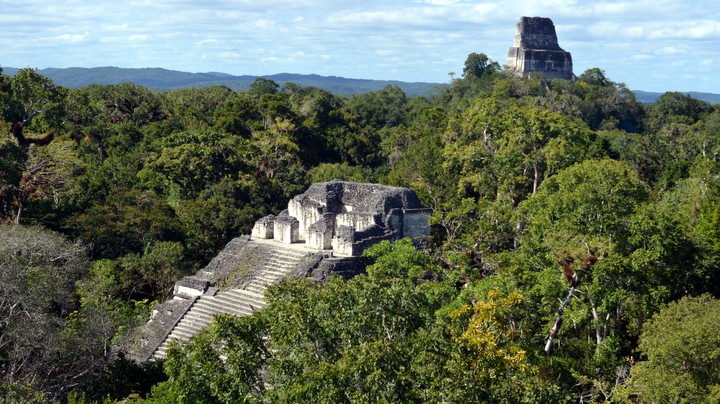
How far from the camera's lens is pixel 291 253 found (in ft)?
62.7

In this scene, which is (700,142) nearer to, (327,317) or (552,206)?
(552,206)

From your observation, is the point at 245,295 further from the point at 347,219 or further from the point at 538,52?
the point at 538,52

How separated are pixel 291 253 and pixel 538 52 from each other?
38.4 meters

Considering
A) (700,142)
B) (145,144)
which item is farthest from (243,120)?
(700,142)

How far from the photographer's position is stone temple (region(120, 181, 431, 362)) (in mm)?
17422

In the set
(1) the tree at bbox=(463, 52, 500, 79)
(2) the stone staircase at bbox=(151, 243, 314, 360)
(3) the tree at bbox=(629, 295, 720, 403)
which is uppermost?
(1) the tree at bbox=(463, 52, 500, 79)

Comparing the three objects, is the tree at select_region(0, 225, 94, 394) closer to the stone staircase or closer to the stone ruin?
Answer: the stone staircase

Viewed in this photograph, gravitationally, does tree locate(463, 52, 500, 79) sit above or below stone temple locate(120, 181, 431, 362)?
above

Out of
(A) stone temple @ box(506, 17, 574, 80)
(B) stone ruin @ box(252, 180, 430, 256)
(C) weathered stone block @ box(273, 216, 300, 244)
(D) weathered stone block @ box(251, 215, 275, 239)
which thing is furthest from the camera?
(A) stone temple @ box(506, 17, 574, 80)

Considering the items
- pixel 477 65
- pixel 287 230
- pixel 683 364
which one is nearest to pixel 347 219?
pixel 287 230

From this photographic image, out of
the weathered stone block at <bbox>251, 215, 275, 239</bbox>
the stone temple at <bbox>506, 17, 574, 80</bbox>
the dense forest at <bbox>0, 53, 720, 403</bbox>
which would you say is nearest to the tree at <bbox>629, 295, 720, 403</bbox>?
the dense forest at <bbox>0, 53, 720, 403</bbox>

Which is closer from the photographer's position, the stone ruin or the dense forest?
the dense forest

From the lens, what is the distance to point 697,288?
16109 millimetres

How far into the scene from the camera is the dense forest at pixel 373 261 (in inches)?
404
